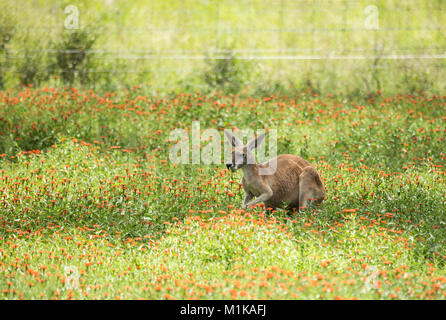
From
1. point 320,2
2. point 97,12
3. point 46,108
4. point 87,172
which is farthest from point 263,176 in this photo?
point 320,2

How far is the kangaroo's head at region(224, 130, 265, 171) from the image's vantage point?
7.46 meters

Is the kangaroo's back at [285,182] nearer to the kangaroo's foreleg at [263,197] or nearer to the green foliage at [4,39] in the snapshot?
the kangaroo's foreleg at [263,197]

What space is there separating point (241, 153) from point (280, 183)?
845mm

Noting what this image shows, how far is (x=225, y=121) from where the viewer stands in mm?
11641

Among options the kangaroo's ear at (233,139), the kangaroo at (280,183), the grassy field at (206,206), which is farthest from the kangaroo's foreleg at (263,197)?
the kangaroo's ear at (233,139)

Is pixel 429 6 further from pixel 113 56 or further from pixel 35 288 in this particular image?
pixel 35 288

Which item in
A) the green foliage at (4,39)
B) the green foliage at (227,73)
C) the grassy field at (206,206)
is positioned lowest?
the grassy field at (206,206)

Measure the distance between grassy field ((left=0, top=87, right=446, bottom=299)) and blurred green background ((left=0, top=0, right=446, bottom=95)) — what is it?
116cm

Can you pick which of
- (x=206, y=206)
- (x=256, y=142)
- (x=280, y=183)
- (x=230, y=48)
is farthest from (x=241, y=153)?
(x=230, y=48)

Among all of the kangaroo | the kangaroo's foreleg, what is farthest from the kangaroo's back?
the kangaroo's foreleg

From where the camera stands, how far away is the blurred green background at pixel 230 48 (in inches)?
563

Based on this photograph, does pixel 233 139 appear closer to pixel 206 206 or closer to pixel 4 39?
pixel 206 206

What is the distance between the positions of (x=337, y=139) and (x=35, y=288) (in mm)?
6769

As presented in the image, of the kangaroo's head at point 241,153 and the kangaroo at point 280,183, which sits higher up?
the kangaroo's head at point 241,153
